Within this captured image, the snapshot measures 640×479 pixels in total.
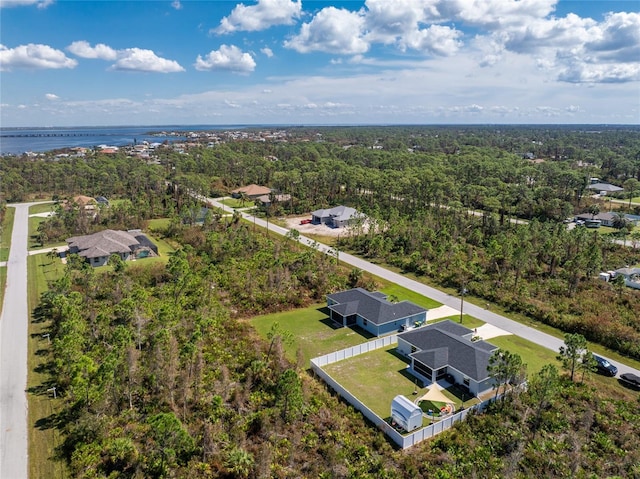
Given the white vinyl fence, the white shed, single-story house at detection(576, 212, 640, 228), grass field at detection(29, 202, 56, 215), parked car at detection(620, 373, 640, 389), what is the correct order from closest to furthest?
the white vinyl fence < the white shed < parked car at detection(620, 373, 640, 389) < single-story house at detection(576, 212, 640, 228) < grass field at detection(29, 202, 56, 215)

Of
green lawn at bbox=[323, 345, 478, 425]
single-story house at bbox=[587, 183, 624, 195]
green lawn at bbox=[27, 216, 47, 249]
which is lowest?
green lawn at bbox=[323, 345, 478, 425]

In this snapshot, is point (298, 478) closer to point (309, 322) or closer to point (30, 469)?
point (30, 469)

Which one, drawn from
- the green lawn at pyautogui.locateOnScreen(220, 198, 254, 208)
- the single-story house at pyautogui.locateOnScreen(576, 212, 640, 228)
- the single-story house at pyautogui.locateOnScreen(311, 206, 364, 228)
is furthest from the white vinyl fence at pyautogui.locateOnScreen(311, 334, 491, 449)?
the green lawn at pyautogui.locateOnScreen(220, 198, 254, 208)

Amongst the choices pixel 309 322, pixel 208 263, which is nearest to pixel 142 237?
pixel 208 263

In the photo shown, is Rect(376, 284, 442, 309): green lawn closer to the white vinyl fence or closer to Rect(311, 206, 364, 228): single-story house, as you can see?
the white vinyl fence

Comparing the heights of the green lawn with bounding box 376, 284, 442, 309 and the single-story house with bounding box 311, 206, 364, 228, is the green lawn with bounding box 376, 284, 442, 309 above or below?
below

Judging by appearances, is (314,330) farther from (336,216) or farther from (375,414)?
(336,216)
